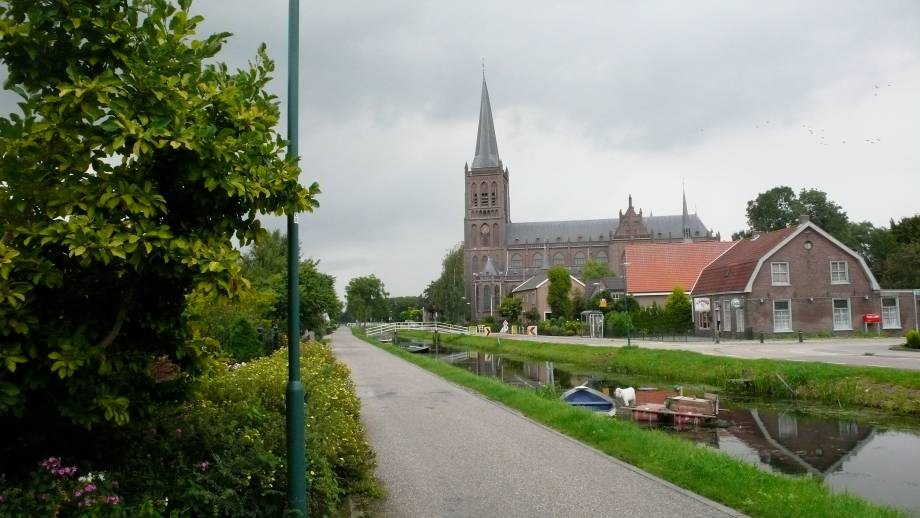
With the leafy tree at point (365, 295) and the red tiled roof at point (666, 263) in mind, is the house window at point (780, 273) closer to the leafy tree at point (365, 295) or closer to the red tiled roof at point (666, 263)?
the red tiled roof at point (666, 263)

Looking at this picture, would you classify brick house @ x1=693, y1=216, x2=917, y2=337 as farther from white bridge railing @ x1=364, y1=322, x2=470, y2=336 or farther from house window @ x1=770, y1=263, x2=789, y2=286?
white bridge railing @ x1=364, y1=322, x2=470, y2=336

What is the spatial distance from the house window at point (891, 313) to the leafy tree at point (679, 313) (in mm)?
12256

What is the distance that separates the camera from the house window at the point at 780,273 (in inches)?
1676

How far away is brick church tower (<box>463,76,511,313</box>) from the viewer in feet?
382

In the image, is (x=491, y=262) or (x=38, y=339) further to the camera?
(x=491, y=262)

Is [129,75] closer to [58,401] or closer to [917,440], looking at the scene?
[58,401]

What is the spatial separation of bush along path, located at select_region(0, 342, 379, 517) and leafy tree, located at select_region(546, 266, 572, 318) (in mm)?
67614

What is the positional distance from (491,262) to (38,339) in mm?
116482

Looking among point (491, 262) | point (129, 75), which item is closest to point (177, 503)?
point (129, 75)

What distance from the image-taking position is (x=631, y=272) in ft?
203

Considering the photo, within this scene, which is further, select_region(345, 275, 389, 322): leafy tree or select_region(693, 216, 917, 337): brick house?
select_region(345, 275, 389, 322): leafy tree

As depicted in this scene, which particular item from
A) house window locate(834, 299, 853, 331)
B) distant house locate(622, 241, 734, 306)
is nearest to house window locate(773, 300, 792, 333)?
house window locate(834, 299, 853, 331)

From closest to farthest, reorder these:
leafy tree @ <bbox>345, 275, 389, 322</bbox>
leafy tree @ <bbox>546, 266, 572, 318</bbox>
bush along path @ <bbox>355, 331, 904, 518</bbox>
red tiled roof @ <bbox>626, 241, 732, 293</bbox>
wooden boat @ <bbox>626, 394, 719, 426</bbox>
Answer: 1. bush along path @ <bbox>355, 331, 904, 518</bbox>
2. wooden boat @ <bbox>626, 394, 719, 426</bbox>
3. red tiled roof @ <bbox>626, 241, 732, 293</bbox>
4. leafy tree @ <bbox>546, 266, 572, 318</bbox>
5. leafy tree @ <bbox>345, 275, 389, 322</bbox>

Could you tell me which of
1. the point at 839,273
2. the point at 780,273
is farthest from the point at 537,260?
the point at 839,273
